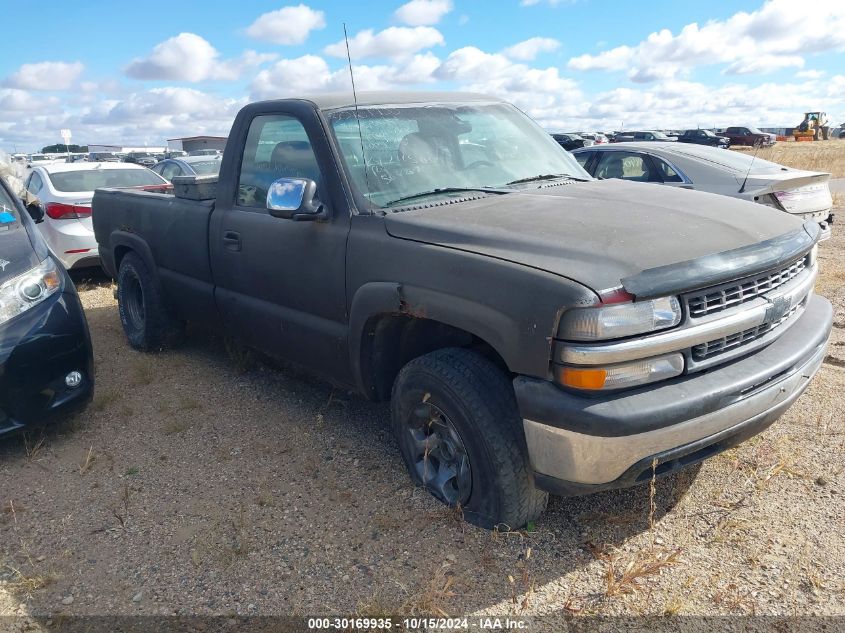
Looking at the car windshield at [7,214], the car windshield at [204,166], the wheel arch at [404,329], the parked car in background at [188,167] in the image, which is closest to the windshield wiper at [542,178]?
the wheel arch at [404,329]

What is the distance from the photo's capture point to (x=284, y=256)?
3.73 meters

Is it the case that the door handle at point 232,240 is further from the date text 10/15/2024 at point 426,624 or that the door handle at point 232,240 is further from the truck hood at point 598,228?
the date text 10/15/2024 at point 426,624

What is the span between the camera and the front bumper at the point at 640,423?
7.88 ft

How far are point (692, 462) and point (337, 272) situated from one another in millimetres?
1822

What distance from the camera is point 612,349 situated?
→ 2.38 meters

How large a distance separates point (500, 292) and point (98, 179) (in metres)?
7.73

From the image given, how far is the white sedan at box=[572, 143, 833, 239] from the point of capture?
21.9 ft

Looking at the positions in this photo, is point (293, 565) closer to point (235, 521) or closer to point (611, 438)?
point (235, 521)

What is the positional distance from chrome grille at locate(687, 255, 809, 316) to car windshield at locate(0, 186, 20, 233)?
163 inches

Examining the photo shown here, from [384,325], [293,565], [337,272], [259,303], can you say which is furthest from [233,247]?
[293,565]

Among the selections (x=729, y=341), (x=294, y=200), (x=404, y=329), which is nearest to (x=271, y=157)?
(x=294, y=200)

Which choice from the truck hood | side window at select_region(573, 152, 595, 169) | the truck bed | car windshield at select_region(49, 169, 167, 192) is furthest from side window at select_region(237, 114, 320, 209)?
side window at select_region(573, 152, 595, 169)

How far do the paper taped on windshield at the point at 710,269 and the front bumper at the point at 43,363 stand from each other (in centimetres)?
323

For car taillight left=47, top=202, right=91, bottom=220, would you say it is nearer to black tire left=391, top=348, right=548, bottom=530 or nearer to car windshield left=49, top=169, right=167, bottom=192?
car windshield left=49, top=169, right=167, bottom=192
